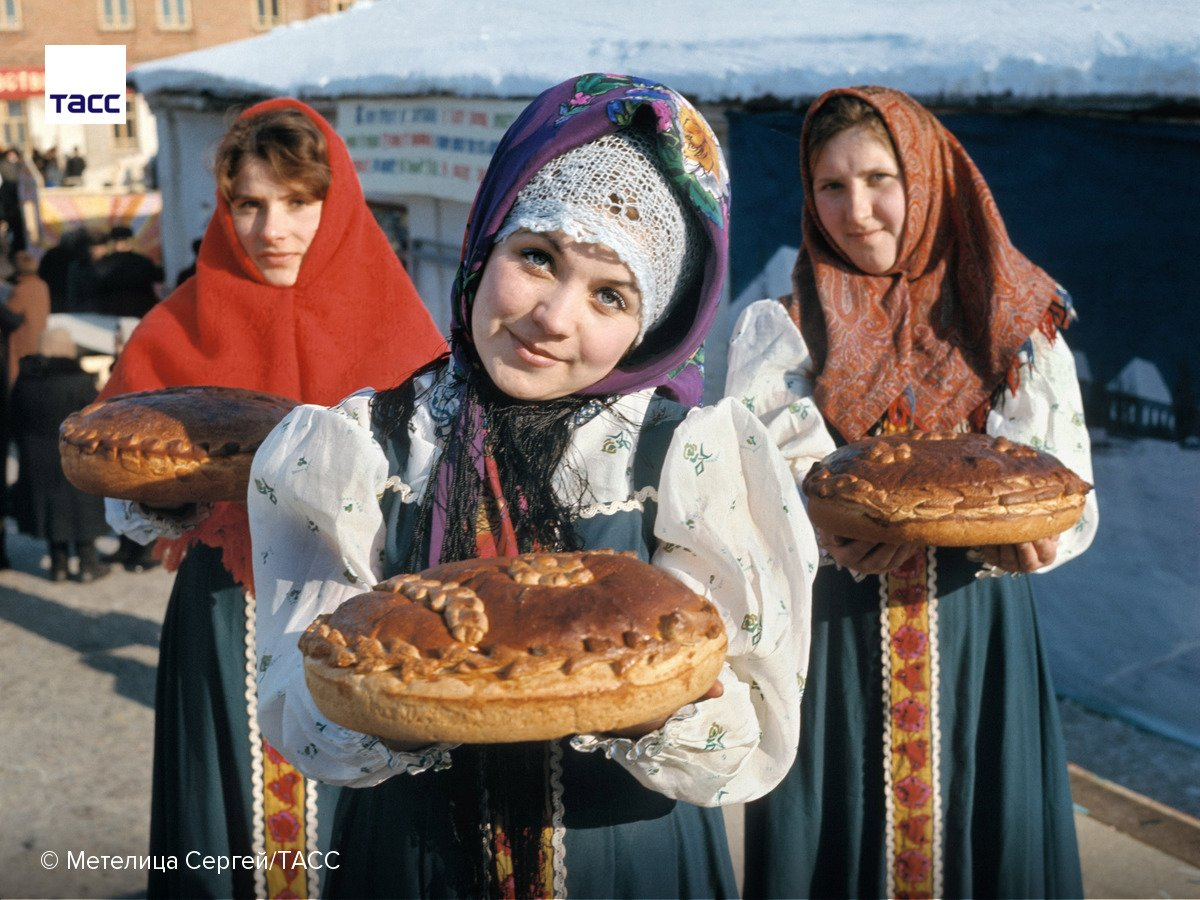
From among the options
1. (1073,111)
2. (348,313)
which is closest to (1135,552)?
(1073,111)

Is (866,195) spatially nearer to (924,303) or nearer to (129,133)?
(924,303)

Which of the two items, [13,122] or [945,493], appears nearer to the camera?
[945,493]

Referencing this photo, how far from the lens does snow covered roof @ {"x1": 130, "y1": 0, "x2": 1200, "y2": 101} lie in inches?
169

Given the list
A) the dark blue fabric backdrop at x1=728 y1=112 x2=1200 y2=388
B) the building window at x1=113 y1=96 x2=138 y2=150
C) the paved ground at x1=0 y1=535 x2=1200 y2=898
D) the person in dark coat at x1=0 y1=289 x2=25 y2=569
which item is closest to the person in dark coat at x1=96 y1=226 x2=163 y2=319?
the person in dark coat at x1=0 y1=289 x2=25 y2=569

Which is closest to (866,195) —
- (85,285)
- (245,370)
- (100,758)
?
(245,370)

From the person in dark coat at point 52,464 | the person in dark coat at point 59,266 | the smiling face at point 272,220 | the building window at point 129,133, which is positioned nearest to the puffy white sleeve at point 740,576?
the smiling face at point 272,220

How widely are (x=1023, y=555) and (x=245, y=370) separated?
181 cm

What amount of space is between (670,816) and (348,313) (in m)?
1.69

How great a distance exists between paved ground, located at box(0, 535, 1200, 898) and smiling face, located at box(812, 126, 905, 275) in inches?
80.7

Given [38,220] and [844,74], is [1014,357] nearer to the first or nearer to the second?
[844,74]

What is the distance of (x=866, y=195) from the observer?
9.28ft

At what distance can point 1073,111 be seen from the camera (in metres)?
4.45

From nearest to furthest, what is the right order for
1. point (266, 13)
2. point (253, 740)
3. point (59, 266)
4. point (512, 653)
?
point (512, 653)
point (253, 740)
point (59, 266)
point (266, 13)

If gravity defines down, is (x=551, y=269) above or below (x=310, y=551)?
above
